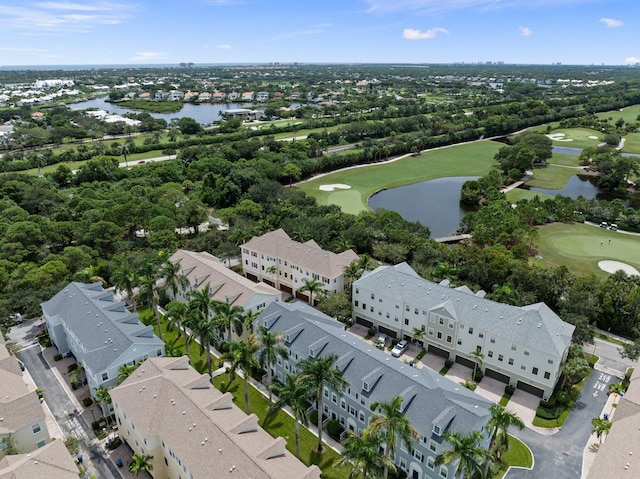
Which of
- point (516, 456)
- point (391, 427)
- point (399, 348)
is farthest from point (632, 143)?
point (391, 427)

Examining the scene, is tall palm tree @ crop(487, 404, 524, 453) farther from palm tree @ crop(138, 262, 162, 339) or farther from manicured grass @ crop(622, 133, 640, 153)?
manicured grass @ crop(622, 133, 640, 153)

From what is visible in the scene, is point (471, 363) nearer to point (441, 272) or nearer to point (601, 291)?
point (441, 272)

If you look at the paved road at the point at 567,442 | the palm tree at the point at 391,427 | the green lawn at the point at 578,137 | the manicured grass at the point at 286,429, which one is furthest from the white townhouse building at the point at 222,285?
the green lawn at the point at 578,137

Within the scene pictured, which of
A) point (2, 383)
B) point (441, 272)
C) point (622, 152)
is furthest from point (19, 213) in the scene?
point (622, 152)

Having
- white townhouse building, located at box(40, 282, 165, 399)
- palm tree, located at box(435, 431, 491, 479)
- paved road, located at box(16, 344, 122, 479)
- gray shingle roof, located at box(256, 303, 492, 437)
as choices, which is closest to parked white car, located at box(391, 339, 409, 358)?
gray shingle roof, located at box(256, 303, 492, 437)

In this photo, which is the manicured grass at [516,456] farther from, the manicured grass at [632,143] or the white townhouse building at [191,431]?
the manicured grass at [632,143]

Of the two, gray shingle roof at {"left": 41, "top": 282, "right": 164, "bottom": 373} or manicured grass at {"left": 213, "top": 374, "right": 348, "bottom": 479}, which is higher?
gray shingle roof at {"left": 41, "top": 282, "right": 164, "bottom": 373}

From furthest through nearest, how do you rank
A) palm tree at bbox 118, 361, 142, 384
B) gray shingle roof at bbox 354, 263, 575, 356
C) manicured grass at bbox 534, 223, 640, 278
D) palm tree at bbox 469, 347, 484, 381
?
manicured grass at bbox 534, 223, 640, 278, palm tree at bbox 469, 347, 484, 381, gray shingle roof at bbox 354, 263, 575, 356, palm tree at bbox 118, 361, 142, 384

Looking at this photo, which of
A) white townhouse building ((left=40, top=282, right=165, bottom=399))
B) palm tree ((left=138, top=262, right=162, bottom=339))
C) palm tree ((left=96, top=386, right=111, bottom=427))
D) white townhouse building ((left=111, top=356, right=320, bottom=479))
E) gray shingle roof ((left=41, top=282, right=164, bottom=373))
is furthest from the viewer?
palm tree ((left=138, top=262, right=162, bottom=339))
